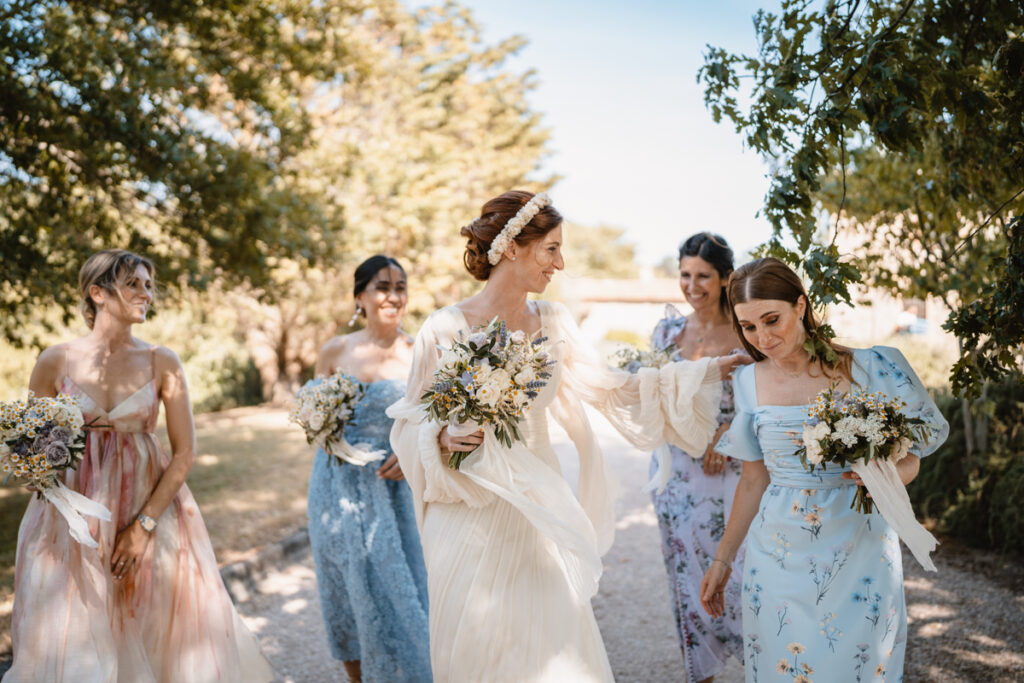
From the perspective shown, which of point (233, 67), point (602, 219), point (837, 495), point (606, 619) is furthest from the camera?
point (602, 219)

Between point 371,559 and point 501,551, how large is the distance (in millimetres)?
1781

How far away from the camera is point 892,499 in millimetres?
2848

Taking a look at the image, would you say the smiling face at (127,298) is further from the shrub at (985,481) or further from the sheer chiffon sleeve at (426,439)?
the shrub at (985,481)

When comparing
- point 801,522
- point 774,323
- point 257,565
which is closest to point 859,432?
point 801,522

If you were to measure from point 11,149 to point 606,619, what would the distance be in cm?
698

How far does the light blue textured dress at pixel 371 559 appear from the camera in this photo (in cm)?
459

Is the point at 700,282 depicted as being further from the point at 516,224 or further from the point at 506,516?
the point at 506,516

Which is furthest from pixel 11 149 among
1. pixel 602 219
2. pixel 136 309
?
pixel 602 219

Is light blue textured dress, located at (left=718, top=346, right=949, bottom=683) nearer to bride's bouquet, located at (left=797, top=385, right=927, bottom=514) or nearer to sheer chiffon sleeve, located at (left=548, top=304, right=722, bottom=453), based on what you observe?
bride's bouquet, located at (left=797, top=385, right=927, bottom=514)

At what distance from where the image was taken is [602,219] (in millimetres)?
81688

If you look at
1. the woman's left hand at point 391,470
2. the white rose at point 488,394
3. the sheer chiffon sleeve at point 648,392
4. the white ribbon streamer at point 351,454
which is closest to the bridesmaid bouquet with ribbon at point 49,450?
the white ribbon streamer at point 351,454

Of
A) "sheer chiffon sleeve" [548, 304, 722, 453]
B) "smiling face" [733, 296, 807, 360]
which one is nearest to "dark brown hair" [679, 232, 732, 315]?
"sheer chiffon sleeve" [548, 304, 722, 453]

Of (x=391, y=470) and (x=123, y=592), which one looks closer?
(x=123, y=592)

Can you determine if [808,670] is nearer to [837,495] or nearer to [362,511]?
[837,495]
